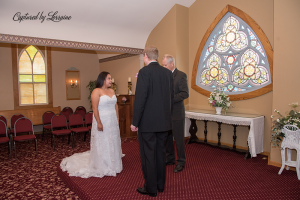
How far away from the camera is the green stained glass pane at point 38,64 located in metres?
8.64

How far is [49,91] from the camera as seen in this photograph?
A: 884 centimetres

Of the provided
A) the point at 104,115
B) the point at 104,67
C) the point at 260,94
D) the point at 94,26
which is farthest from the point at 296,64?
the point at 104,67

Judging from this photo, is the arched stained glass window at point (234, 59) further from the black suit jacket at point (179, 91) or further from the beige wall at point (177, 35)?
the black suit jacket at point (179, 91)

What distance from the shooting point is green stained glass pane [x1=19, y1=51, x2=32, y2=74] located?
8351mm

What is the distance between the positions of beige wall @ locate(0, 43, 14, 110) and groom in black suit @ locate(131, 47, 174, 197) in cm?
703

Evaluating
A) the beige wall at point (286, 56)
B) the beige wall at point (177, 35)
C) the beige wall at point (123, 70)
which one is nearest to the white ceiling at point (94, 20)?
the beige wall at point (177, 35)

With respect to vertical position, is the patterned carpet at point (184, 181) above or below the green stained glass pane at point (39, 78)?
below

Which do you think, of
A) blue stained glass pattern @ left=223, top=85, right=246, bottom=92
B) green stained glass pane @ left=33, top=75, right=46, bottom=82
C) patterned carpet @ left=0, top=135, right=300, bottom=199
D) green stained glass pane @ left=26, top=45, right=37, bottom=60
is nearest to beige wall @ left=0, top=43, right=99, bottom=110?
green stained glass pane @ left=33, top=75, right=46, bottom=82

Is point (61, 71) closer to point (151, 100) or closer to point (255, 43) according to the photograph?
point (255, 43)

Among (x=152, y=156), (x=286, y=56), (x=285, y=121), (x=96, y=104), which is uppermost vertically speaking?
(x=286, y=56)

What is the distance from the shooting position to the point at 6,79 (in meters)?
7.89

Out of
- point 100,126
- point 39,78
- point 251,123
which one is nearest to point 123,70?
point 39,78

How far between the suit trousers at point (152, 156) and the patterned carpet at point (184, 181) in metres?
0.27

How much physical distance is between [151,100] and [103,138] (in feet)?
4.85
